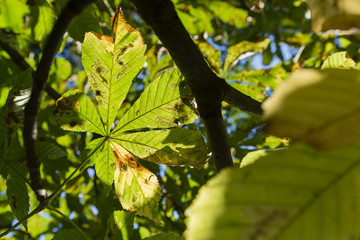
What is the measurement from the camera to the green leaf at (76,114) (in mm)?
961

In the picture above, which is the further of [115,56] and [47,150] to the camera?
[47,150]

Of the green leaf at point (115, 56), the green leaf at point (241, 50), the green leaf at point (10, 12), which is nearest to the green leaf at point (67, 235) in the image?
the green leaf at point (115, 56)

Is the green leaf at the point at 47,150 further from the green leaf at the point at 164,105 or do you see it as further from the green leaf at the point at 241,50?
the green leaf at the point at 241,50

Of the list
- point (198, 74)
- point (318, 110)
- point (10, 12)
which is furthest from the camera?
point (10, 12)

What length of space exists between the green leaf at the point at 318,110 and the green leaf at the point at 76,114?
2.52 feet

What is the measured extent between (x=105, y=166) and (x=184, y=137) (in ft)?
0.84

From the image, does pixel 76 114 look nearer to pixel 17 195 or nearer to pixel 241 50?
pixel 17 195

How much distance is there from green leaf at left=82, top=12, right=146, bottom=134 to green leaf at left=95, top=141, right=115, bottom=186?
20 centimetres

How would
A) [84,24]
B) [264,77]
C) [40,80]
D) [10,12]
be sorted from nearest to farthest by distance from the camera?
1. [40,80]
2. [10,12]
3. [84,24]
4. [264,77]

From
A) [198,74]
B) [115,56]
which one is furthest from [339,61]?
[115,56]

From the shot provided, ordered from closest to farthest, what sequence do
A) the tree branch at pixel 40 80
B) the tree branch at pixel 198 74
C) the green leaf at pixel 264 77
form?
the tree branch at pixel 40 80
the tree branch at pixel 198 74
the green leaf at pixel 264 77

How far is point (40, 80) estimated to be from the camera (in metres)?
0.62

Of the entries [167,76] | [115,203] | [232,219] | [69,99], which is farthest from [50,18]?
[232,219]

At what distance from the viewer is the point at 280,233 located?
1.01ft
